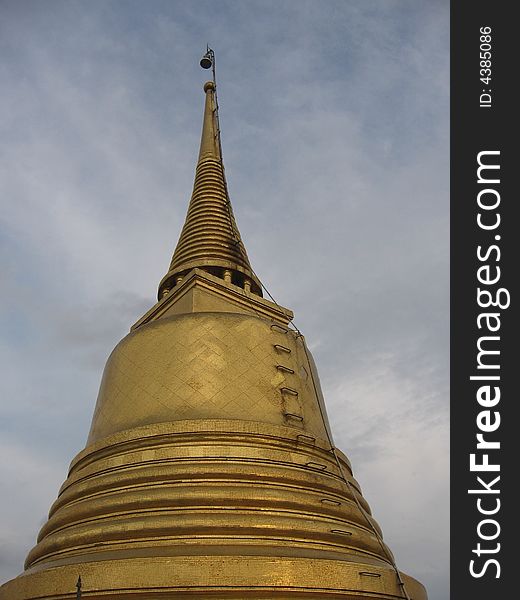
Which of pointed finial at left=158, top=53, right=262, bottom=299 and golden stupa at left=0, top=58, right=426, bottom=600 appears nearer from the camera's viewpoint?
golden stupa at left=0, top=58, right=426, bottom=600

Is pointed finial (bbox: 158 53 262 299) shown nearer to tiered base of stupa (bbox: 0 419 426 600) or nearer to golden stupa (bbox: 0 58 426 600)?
golden stupa (bbox: 0 58 426 600)

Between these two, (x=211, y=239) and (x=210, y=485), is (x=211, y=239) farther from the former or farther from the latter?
(x=210, y=485)

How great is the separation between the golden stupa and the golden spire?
110 cm

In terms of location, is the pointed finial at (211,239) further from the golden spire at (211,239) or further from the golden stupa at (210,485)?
the golden stupa at (210,485)

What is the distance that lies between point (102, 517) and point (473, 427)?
5386mm

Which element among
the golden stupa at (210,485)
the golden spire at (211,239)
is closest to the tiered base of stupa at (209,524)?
the golden stupa at (210,485)

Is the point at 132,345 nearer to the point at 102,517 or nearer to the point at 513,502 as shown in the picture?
the point at 102,517

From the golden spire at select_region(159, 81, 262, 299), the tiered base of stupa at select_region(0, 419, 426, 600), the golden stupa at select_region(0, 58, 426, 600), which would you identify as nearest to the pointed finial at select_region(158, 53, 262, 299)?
the golden spire at select_region(159, 81, 262, 299)

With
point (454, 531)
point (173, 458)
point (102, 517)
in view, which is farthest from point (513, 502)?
point (102, 517)

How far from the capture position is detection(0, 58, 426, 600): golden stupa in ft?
26.1

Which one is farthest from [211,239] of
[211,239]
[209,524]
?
[209,524]

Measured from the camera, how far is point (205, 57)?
21203 millimetres

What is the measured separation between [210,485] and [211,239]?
762 centimetres

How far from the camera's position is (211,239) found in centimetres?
1577
